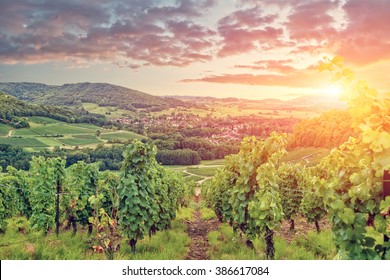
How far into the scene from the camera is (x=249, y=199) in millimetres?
7211

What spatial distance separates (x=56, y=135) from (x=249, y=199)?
830 cm

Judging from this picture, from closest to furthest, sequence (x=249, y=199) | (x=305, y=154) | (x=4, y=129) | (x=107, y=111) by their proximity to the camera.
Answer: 1. (x=249, y=199)
2. (x=4, y=129)
3. (x=305, y=154)
4. (x=107, y=111)

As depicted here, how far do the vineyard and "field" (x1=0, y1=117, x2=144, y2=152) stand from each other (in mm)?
1335

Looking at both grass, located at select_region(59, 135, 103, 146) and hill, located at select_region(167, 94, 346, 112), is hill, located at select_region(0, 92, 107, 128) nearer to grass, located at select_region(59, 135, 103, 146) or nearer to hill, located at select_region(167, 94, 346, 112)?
grass, located at select_region(59, 135, 103, 146)

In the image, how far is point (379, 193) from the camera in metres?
3.10

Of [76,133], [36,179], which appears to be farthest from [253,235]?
[76,133]

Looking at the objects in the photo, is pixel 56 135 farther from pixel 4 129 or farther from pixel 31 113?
pixel 4 129

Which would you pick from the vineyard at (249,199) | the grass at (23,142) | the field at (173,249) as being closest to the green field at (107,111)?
the grass at (23,142)

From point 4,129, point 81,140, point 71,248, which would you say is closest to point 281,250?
point 71,248

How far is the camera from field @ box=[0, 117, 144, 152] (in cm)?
1134

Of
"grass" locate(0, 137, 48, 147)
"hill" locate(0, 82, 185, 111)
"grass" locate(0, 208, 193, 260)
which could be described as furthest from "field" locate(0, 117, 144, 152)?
"grass" locate(0, 208, 193, 260)

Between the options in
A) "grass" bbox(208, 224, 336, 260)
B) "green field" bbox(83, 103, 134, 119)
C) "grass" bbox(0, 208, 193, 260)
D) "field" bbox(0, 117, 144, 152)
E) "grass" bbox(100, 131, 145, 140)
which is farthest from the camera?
"green field" bbox(83, 103, 134, 119)
